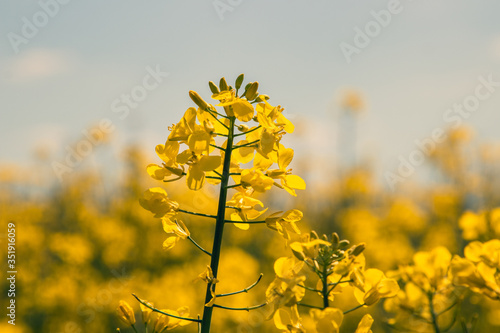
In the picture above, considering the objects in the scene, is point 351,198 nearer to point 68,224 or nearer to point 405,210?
point 405,210

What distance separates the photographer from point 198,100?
1728 mm

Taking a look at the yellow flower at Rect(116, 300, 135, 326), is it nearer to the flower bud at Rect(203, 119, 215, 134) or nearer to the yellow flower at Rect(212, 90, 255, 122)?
the flower bud at Rect(203, 119, 215, 134)

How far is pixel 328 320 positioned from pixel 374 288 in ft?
1.14

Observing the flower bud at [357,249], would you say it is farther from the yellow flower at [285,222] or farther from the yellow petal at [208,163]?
the yellow petal at [208,163]

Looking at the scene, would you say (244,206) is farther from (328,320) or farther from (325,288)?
(328,320)

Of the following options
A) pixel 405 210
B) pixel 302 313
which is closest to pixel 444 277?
pixel 302 313

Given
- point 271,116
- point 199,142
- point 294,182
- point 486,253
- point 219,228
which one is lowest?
point 486,253

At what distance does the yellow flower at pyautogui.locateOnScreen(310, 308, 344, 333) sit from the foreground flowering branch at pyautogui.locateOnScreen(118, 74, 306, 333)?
398 millimetres

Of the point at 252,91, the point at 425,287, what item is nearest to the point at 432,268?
the point at 425,287

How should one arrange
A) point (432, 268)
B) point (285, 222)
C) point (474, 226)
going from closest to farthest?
point (285, 222) → point (432, 268) → point (474, 226)

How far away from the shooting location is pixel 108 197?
14.4 meters

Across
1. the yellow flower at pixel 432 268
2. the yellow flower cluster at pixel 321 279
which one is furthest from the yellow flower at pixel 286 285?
the yellow flower at pixel 432 268

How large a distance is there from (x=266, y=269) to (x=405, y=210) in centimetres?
422

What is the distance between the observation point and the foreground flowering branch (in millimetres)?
1669
